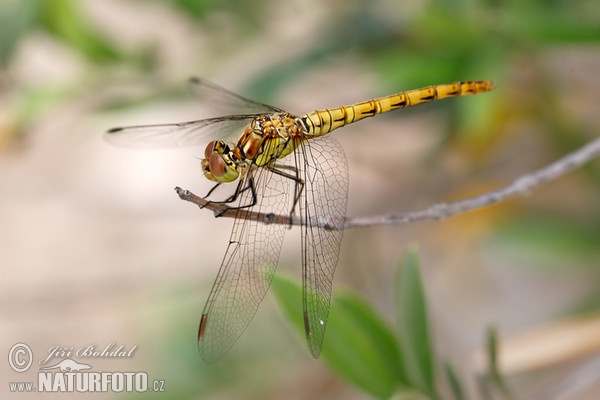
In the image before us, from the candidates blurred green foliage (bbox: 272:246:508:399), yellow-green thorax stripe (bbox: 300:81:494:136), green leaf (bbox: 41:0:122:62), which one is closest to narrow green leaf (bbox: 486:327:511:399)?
blurred green foliage (bbox: 272:246:508:399)

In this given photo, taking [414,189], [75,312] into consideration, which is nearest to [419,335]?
[414,189]

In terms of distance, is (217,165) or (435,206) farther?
(217,165)

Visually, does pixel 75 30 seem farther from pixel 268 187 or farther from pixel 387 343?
pixel 387 343

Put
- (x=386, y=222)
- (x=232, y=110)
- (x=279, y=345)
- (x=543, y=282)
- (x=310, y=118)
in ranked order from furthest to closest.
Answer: (x=543, y=282) < (x=279, y=345) < (x=232, y=110) < (x=310, y=118) < (x=386, y=222)

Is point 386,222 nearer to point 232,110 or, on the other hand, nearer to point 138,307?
point 232,110

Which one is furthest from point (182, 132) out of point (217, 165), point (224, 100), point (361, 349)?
point (361, 349)

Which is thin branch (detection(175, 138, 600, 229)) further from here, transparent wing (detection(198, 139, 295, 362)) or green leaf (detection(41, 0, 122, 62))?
green leaf (detection(41, 0, 122, 62))

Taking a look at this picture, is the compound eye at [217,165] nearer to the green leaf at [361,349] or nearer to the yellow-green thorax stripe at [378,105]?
the yellow-green thorax stripe at [378,105]
